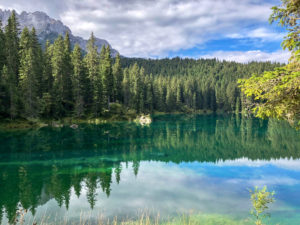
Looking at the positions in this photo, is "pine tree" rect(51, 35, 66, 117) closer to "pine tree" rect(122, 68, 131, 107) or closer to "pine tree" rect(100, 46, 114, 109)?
"pine tree" rect(100, 46, 114, 109)

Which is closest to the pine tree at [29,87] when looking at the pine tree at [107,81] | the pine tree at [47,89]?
the pine tree at [47,89]

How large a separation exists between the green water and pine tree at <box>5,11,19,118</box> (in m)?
12.2

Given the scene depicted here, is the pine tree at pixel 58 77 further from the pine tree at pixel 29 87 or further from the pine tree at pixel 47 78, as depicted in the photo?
the pine tree at pixel 29 87

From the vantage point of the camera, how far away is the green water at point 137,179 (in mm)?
13242

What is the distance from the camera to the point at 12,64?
172 feet

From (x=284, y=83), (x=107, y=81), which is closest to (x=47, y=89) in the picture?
(x=107, y=81)

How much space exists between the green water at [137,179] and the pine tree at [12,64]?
39.9 ft

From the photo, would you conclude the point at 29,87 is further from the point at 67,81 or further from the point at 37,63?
the point at 67,81

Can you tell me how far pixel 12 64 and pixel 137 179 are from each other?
48.5 meters

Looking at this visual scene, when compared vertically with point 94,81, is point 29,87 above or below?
below

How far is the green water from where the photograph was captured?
1324 centimetres

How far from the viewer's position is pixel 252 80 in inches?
309

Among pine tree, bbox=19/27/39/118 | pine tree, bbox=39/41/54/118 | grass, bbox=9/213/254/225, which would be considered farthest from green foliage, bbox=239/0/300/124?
pine tree, bbox=39/41/54/118

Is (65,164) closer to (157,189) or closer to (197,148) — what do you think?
(157,189)
